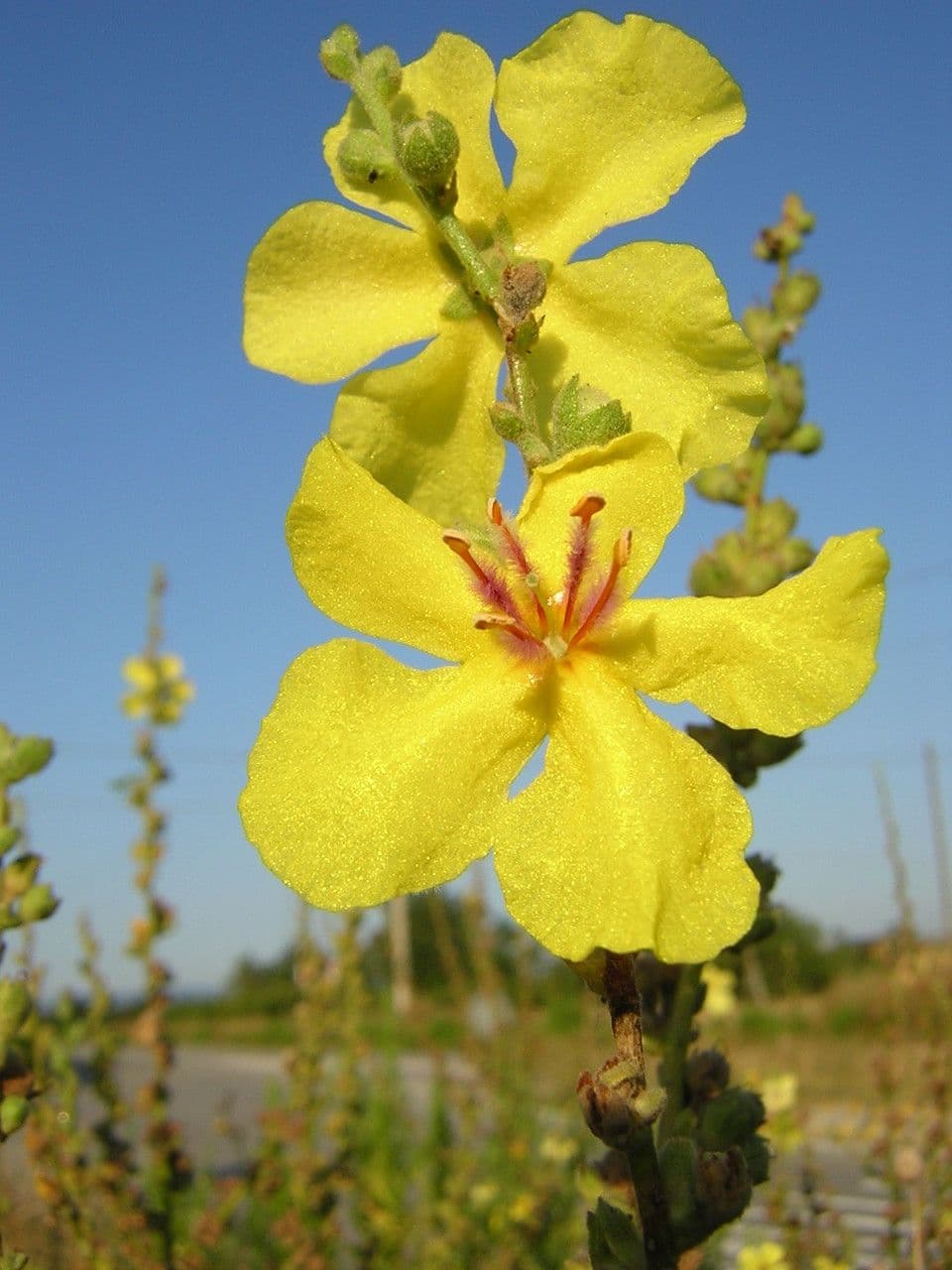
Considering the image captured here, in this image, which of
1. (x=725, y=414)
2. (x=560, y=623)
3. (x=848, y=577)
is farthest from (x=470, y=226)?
(x=848, y=577)

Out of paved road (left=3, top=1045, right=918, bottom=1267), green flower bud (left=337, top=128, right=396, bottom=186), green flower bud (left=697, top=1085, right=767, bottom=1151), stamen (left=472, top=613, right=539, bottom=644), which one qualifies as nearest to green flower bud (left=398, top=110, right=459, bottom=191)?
green flower bud (left=337, top=128, right=396, bottom=186)

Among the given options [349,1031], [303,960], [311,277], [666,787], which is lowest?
[349,1031]

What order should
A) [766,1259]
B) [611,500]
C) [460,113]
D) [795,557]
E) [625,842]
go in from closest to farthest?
[625,842]
[611,500]
[460,113]
[795,557]
[766,1259]

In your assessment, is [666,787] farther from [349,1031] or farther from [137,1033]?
[349,1031]

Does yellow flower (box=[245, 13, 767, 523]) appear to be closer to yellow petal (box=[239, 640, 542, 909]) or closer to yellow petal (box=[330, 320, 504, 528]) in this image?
yellow petal (box=[330, 320, 504, 528])

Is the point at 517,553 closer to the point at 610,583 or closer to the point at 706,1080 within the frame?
the point at 610,583

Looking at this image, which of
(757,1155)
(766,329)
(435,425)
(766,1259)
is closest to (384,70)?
(435,425)
